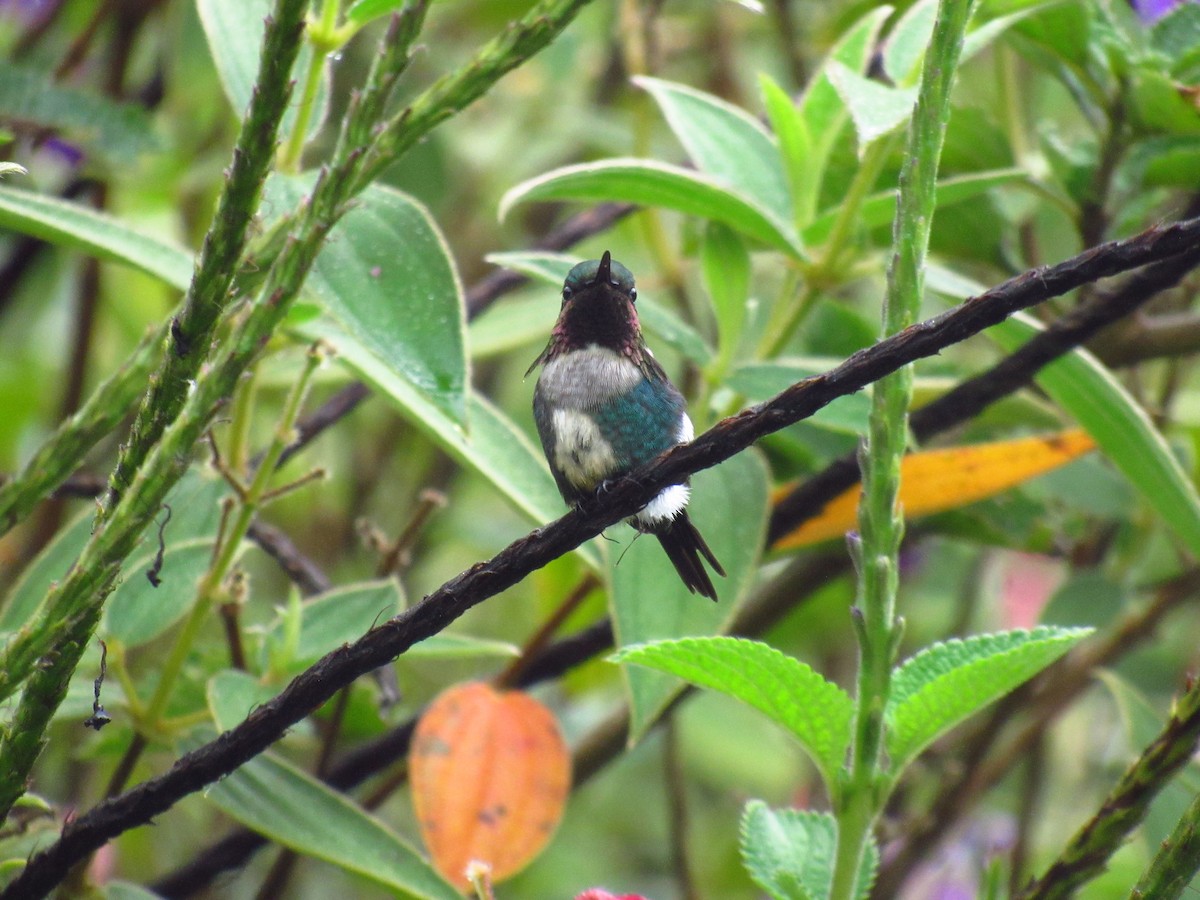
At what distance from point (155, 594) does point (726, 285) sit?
841mm

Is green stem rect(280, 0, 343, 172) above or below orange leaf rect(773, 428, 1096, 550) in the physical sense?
above

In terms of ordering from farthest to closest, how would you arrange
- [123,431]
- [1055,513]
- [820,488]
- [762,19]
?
[762,19] < [123,431] < [1055,513] < [820,488]

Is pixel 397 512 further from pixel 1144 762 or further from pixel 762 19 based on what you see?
pixel 1144 762

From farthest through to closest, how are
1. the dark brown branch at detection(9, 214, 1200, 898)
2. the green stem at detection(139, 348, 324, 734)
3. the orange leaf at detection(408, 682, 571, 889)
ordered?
the orange leaf at detection(408, 682, 571, 889), the green stem at detection(139, 348, 324, 734), the dark brown branch at detection(9, 214, 1200, 898)

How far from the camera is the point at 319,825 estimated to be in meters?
1.46

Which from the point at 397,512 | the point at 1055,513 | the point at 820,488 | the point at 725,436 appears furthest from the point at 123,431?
the point at 725,436

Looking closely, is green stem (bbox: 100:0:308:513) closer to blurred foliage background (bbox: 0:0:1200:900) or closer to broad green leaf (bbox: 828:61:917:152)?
blurred foliage background (bbox: 0:0:1200:900)

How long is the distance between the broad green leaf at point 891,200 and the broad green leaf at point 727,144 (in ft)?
0.36

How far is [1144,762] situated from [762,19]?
10.00 feet

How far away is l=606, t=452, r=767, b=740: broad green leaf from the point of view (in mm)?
1574

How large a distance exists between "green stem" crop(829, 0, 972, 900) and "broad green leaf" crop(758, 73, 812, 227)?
74cm

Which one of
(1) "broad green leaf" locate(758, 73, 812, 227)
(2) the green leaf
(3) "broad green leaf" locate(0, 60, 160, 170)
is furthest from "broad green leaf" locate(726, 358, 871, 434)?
(3) "broad green leaf" locate(0, 60, 160, 170)

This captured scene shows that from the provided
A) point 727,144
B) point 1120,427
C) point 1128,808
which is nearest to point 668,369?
point 727,144

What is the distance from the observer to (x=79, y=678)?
5.24ft
